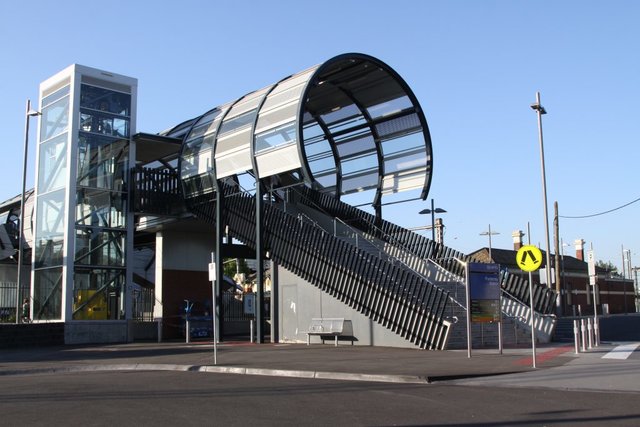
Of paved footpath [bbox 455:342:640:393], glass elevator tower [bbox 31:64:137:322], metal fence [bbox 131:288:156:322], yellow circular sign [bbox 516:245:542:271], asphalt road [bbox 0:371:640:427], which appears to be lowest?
asphalt road [bbox 0:371:640:427]

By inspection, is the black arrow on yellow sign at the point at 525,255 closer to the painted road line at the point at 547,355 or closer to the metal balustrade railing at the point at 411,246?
the painted road line at the point at 547,355

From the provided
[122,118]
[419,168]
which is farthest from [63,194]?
[419,168]

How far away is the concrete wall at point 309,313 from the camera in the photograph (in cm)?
2152

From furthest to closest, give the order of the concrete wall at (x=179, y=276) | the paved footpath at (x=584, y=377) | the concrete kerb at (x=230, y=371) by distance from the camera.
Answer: the concrete wall at (x=179, y=276), the concrete kerb at (x=230, y=371), the paved footpath at (x=584, y=377)

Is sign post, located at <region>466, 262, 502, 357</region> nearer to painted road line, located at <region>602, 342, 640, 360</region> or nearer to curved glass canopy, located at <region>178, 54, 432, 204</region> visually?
painted road line, located at <region>602, 342, 640, 360</region>

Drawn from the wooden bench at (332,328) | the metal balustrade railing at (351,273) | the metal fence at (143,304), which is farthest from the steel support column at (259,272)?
the metal fence at (143,304)

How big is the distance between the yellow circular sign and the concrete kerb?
4181mm

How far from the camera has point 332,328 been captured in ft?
74.1

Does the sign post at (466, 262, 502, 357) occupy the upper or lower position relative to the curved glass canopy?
lower

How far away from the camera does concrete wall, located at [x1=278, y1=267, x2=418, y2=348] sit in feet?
70.6

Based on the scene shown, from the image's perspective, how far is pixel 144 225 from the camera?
3178cm

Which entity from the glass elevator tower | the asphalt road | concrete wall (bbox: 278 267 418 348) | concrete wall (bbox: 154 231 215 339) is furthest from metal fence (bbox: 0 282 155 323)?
the asphalt road

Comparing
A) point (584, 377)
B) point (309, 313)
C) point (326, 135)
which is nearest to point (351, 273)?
point (309, 313)

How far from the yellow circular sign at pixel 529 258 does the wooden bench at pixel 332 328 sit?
835 centimetres
